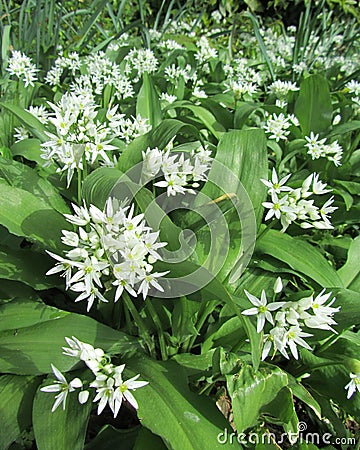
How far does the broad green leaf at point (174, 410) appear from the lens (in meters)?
1.52

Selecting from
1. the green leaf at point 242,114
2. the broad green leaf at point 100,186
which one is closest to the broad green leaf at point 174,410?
the broad green leaf at point 100,186

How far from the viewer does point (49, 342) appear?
1.74 meters

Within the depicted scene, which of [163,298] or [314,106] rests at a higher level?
[314,106]

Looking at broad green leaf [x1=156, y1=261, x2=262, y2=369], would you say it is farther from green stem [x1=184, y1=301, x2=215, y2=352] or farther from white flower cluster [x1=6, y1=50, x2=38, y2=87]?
white flower cluster [x1=6, y1=50, x2=38, y2=87]

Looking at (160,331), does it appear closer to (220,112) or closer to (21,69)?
(220,112)

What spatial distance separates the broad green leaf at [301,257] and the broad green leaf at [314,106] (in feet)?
4.48

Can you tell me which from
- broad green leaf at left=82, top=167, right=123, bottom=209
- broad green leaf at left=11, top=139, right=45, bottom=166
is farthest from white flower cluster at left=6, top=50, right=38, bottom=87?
broad green leaf at left=82, top=167, right=123, bottom=209

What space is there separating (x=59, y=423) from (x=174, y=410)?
41cm

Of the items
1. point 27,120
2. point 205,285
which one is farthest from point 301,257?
point 27,120

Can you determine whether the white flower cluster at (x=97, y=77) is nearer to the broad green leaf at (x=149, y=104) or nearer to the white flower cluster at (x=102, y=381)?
the broad green leaf at (x=149, y=104)

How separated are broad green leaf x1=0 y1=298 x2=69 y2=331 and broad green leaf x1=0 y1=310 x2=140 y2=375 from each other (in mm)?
31

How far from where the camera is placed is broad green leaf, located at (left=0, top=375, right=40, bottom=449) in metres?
1.68

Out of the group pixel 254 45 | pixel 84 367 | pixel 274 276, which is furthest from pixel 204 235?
pixel 254 45

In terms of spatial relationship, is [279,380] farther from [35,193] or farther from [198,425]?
[35,193]
